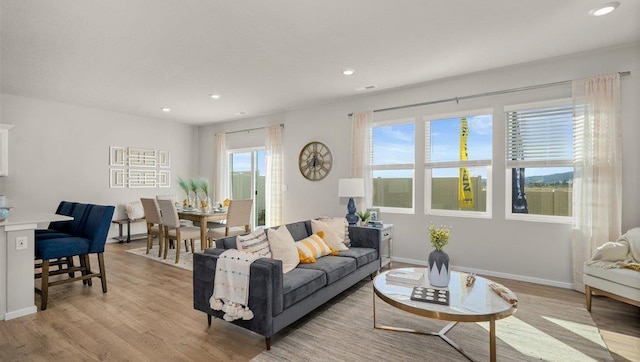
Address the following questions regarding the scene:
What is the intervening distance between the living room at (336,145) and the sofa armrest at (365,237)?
1003 mm

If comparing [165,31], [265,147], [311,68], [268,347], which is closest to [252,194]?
[265,147]

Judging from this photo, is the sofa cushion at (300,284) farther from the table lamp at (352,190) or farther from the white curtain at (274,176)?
the white curtain at (274,176)

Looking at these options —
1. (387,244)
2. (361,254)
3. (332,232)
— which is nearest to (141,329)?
(332,232)

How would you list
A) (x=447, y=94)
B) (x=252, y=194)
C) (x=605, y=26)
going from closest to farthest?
(x=605, y=26) < (x=447, y=94) < (x=252, y=194)

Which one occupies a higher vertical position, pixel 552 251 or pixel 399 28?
pixel 399 28

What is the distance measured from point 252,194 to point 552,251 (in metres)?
5.37

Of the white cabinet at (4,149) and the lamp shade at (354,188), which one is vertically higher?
the white cabinet at (4,149)

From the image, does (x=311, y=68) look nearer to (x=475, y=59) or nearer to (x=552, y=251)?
(x=475, y=59)

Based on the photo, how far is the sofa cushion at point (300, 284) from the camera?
93.0 inches

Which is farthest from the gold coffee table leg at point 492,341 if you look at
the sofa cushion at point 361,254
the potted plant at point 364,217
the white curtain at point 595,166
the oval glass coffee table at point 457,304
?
the potted plant at point 364,217

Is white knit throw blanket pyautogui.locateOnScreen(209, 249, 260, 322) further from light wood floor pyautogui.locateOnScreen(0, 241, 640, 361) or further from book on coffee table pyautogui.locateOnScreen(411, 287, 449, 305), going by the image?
book on coffee table pyautogui.locateOnScreen(411, 287, 449, 305)

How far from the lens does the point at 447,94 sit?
14.1 ft

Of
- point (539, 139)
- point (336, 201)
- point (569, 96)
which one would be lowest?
point (336, 201)

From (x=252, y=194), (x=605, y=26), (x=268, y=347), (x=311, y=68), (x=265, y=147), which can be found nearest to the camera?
(x=268, y=347)
